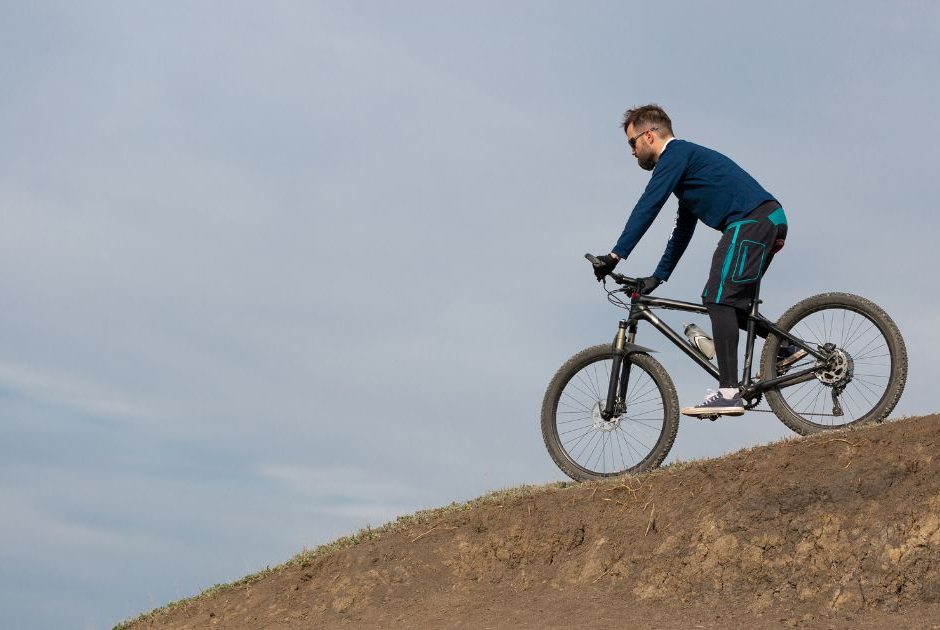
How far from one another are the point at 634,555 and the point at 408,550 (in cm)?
255

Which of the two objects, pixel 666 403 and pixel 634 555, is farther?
pixel 666 403

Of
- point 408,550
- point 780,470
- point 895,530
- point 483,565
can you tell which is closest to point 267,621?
point 408,550

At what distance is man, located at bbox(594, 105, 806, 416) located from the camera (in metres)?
9.80

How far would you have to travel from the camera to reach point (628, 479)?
10242 millimetres

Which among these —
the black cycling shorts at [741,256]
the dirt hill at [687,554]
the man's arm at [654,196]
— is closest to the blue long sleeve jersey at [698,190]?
the man's arm at [654,196]

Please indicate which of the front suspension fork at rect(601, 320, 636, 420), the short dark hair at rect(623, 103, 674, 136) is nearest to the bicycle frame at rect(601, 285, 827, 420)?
the front suspension fork at rect(601, 320, 636, 420)

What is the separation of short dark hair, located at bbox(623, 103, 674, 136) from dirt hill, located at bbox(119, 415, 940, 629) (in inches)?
129

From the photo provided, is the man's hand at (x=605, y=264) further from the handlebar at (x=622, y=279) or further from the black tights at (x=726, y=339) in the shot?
the black tights at (x=726, y=339)

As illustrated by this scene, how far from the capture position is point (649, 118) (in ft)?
34.1

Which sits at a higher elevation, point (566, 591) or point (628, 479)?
point (628, 479)

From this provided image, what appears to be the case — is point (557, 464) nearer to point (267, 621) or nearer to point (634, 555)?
point (634, 555)

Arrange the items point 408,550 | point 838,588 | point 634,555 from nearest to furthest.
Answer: point 838,588
point 634,555
point 408,550

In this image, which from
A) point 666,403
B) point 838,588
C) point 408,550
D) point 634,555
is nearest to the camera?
point 838,588

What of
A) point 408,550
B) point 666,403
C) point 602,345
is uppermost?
point 602,345
